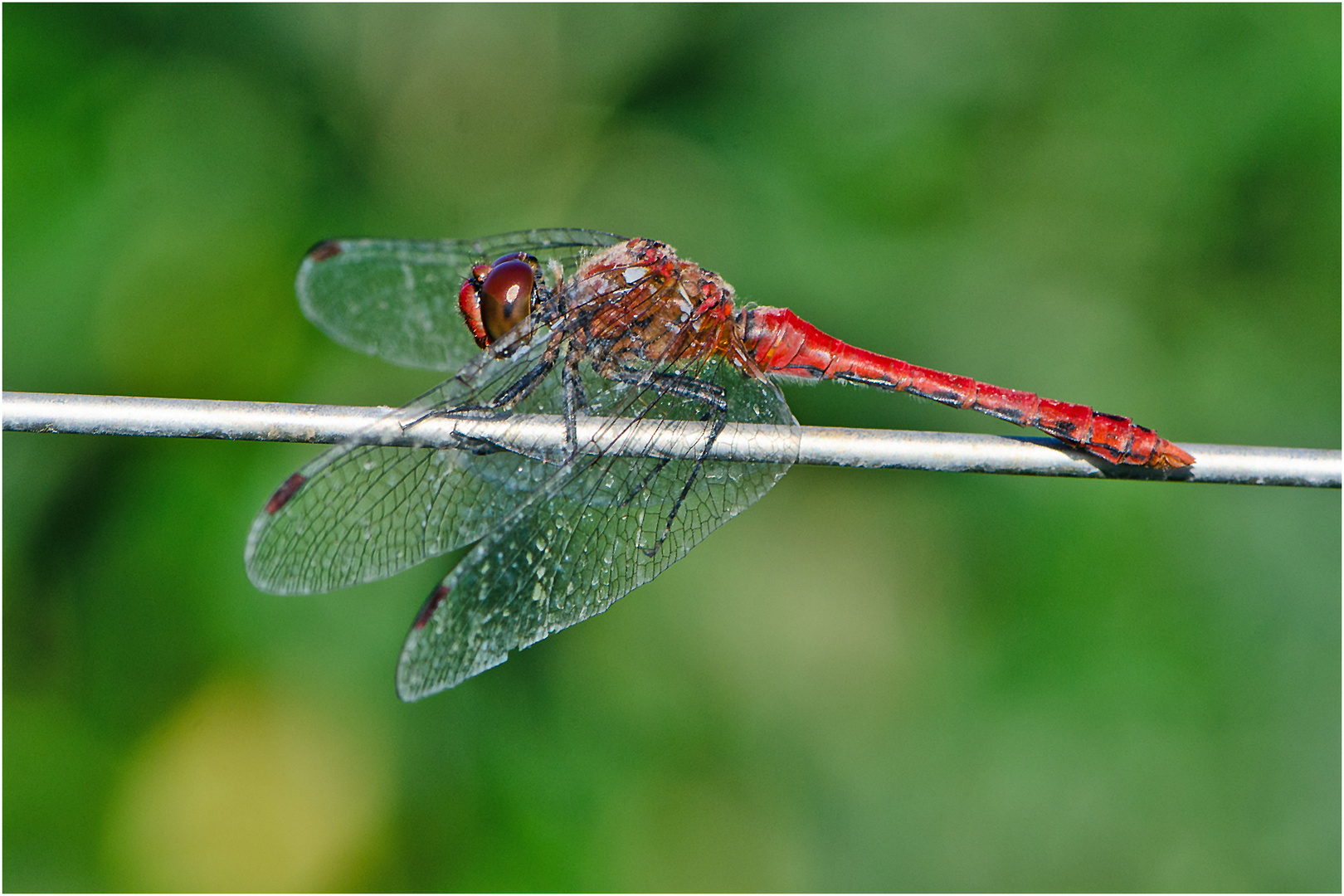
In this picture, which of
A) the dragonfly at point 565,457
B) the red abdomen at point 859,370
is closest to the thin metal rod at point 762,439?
the dragonfly at point 565,457

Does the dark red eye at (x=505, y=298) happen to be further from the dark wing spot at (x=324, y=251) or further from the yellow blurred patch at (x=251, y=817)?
the yellow blurred patch at (x=251, y=817)

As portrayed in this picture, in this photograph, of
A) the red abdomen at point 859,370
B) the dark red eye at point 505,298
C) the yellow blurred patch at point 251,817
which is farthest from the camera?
the yellow blurred patch at point 251,817

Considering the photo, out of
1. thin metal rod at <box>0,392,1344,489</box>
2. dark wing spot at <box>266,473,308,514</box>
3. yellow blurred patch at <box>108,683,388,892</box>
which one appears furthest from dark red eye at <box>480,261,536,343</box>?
yellow blurred patch at <box>108,683,388,892</box>

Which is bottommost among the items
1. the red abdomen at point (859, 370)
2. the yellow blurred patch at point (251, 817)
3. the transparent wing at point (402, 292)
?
the yellow blurred patch at point (251, 817)

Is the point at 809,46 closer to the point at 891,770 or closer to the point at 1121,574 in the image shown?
the point at 1121,574

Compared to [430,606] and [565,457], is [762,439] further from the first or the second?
[430,606]

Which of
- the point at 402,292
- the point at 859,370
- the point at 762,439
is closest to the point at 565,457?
the point at 762,439

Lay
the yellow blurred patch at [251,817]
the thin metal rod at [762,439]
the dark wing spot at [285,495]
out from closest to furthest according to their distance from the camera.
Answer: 1. the thin metal rod at [762,439]
2. the dark wing spot at [285,495]
3. the yellow blurred patch at [251,817]

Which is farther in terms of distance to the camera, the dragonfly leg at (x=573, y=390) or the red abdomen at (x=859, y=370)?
the red abdomen at (x=859, y=370)
